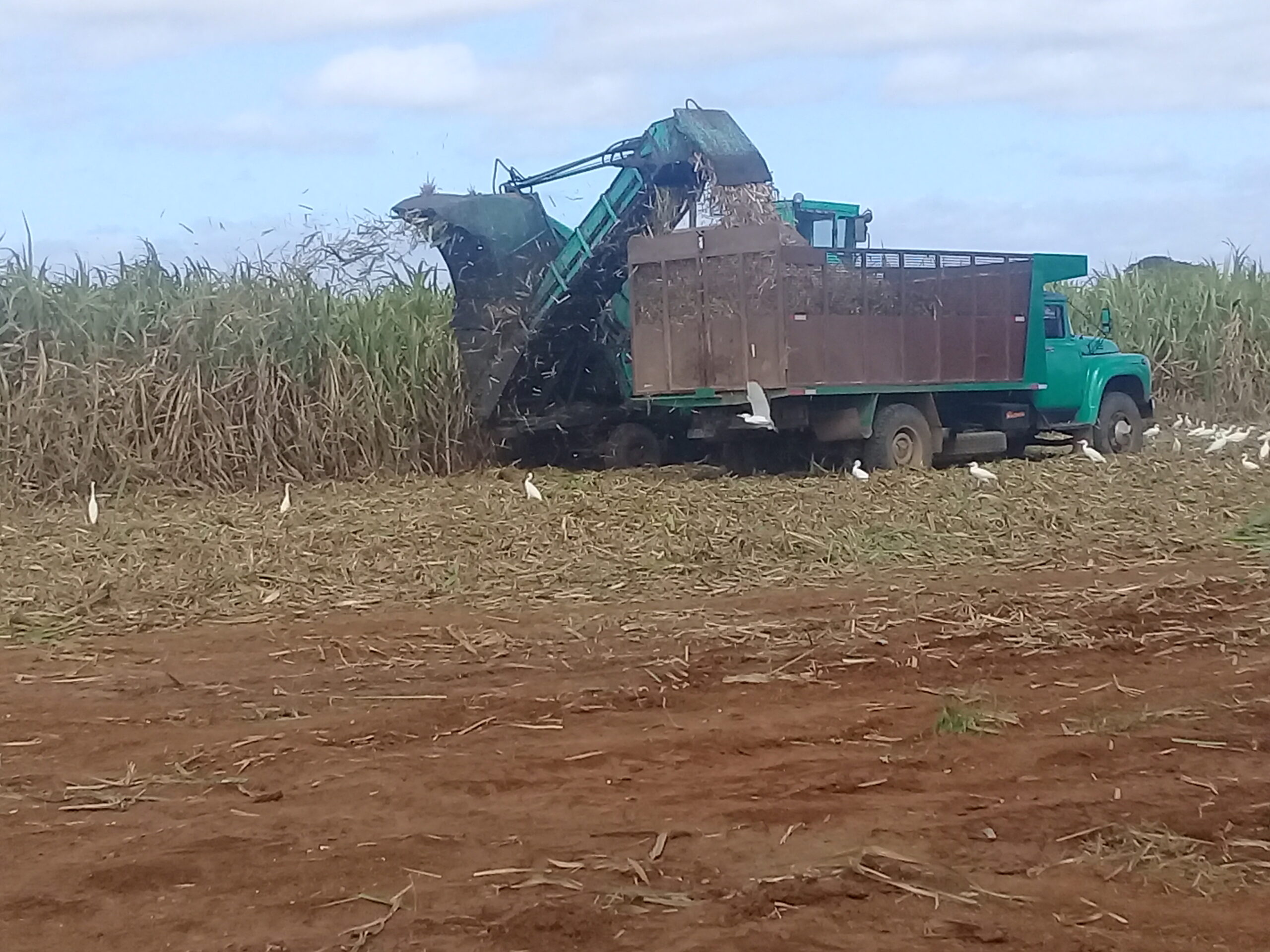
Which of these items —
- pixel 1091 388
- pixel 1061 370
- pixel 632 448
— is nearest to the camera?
pixel 632 448

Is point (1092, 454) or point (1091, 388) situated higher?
point (1091, 388)

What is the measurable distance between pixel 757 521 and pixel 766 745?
5.06m

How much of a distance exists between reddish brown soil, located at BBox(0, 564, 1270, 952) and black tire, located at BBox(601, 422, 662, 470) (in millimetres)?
7115

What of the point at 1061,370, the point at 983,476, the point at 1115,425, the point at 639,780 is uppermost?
the point at 1061,370

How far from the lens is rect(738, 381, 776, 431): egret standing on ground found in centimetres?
1284

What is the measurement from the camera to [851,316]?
517 inches

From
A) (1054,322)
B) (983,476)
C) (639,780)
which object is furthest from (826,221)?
(639,780)

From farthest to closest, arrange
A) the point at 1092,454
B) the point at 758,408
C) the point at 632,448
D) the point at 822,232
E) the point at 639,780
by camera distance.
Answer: the point at 822,232 → the point at 632,448 → the point at 1092,454 → the point at 758,408 → the point at 639,780

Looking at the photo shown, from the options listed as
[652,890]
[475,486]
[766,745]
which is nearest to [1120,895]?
[652,890]

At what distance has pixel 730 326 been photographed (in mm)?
13062

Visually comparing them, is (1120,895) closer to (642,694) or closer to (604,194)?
(642,694)

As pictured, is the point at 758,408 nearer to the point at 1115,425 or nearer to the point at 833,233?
the point at 833,233

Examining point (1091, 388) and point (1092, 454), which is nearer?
point (1092, 454)

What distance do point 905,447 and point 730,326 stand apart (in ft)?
7.07
